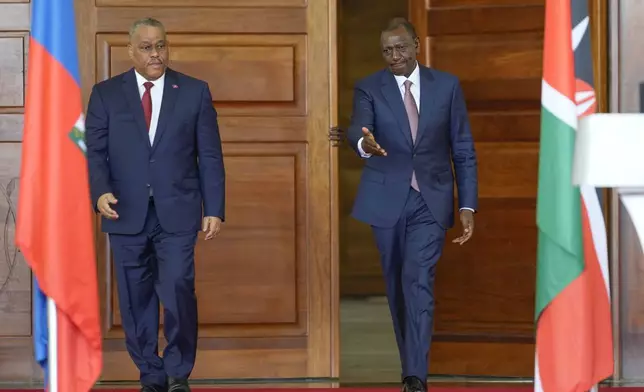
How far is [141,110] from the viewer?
15.3 ft

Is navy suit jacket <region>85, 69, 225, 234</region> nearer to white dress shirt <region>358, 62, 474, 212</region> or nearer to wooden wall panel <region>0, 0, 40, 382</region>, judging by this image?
white dress shirt <region>358, 62, 474, 212</region>

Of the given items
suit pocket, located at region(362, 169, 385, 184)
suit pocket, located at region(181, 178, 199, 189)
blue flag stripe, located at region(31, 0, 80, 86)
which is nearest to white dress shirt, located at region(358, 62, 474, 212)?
suit pocket, located at region(362, 169, 385, 184)

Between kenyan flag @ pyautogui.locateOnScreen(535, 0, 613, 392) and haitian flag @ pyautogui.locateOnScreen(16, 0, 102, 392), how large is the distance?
148 cm

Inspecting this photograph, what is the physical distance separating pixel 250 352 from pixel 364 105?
159cm

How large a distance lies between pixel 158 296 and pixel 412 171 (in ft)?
3.69

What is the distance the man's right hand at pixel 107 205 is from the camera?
446 cm

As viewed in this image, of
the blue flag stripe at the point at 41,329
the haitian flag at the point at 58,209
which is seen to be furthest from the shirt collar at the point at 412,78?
the blue flag stripe at the point at 41,329

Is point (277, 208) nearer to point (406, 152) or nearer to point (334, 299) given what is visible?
point (334, 299)

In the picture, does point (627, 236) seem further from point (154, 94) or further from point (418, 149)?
point (154, 94)

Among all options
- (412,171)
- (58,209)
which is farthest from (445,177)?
(58,209)

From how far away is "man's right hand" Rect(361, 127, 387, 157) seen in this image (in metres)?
4.39

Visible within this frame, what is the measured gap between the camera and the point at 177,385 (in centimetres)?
462

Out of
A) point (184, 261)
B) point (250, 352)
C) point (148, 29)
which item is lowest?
point (250, 352)

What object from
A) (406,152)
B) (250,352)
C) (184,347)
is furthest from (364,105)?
(250,352)
